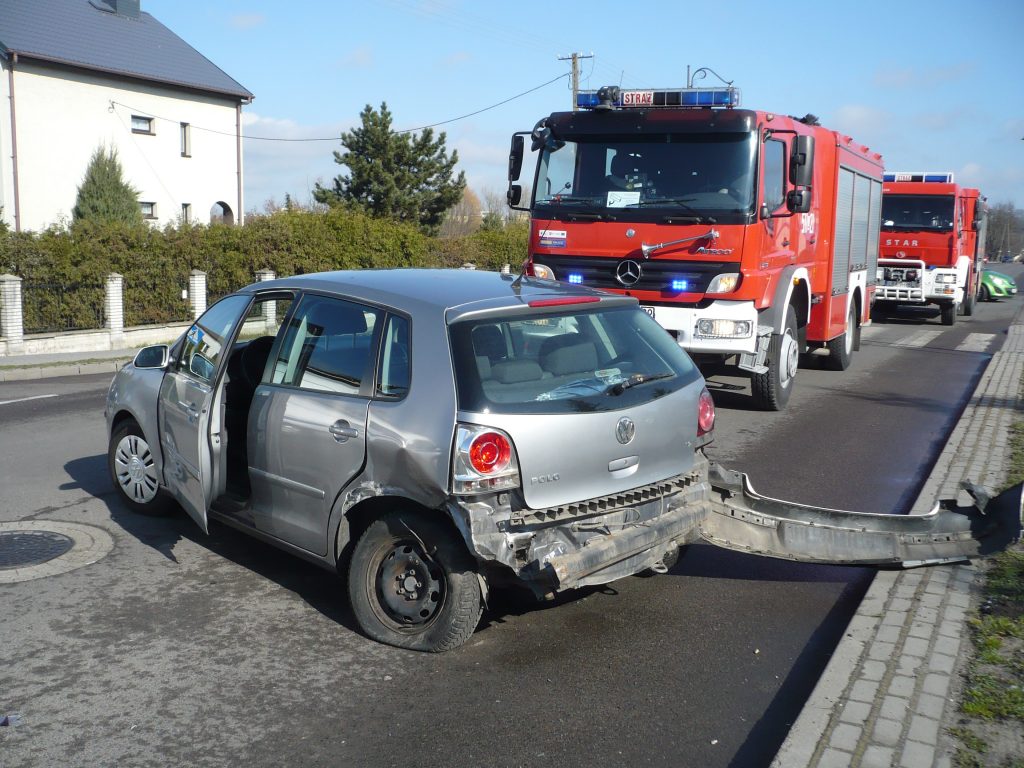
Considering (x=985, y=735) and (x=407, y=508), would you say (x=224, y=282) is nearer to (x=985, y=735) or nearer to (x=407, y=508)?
(x=407, y=508)

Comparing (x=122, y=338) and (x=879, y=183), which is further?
(x=122, y=338)

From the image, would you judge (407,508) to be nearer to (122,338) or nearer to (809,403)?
(809,403)

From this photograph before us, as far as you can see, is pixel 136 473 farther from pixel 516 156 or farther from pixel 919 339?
pixel 919 339

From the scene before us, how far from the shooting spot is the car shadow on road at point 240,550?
5344mm

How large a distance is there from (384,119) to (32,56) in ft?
56.6

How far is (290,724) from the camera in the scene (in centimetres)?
395

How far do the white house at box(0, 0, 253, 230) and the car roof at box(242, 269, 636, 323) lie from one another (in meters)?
29.1

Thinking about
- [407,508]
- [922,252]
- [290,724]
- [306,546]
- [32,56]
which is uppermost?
[32,56]

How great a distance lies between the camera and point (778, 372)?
1108cm

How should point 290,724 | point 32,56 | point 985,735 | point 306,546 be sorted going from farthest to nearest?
1. point 32,56
2. point 306,546
3. point 290,724
4. point 985,735

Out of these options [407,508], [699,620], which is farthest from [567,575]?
[699,620]

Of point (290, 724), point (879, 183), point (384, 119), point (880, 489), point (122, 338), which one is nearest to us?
point (290, 724)

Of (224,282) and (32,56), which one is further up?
(32,56)

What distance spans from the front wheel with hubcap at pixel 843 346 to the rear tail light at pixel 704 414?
10.0 metres
